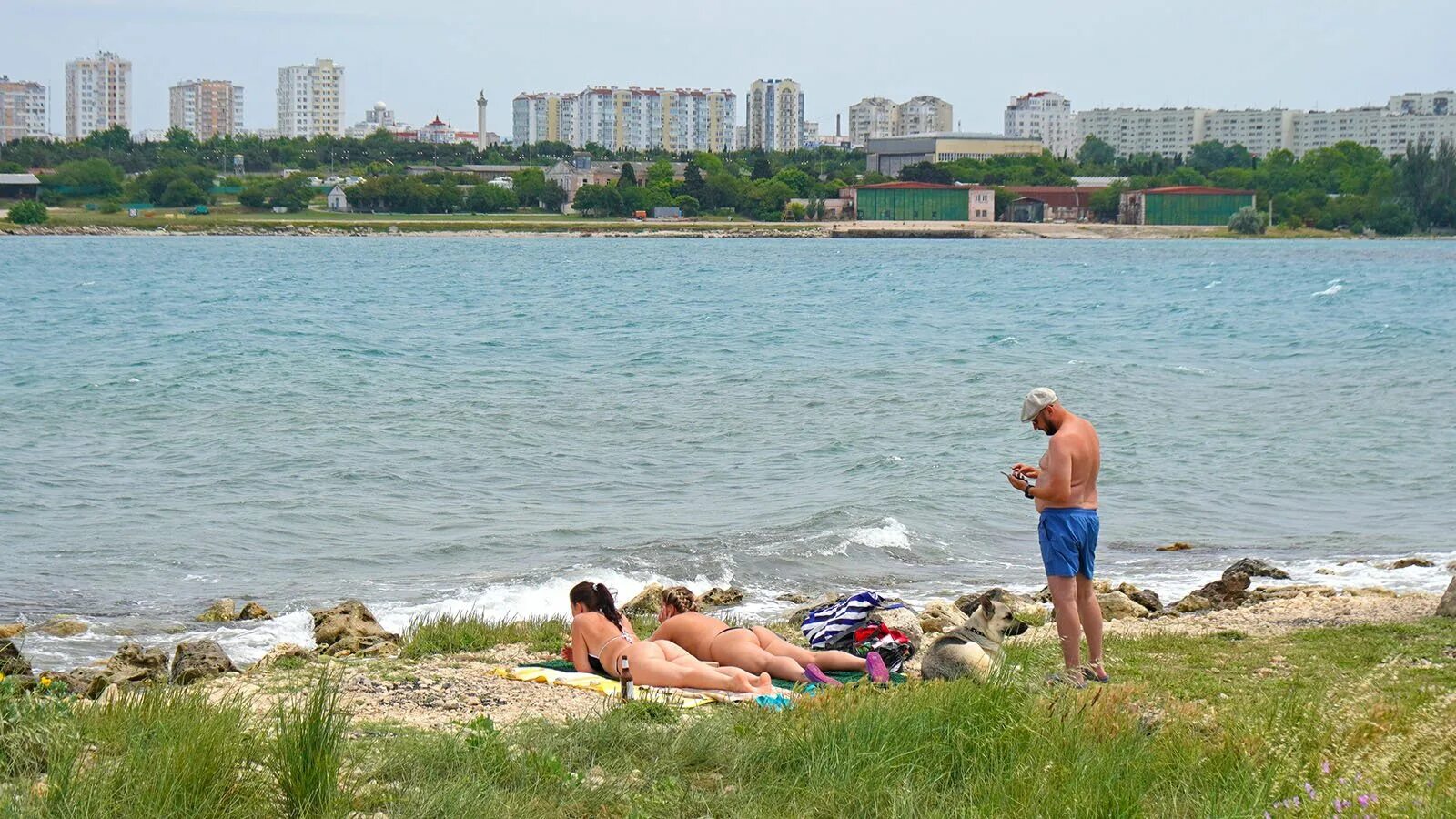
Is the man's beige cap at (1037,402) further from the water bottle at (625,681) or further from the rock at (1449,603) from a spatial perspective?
the rock at (1449,603)

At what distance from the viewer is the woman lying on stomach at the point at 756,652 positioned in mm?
7492

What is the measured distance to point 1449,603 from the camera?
982cm

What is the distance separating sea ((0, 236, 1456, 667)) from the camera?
522 inches

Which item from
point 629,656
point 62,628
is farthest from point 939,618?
point 62,628

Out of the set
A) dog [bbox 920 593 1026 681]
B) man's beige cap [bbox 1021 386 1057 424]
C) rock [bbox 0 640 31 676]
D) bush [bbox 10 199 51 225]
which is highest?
bush [bbox 10 199 51 225]

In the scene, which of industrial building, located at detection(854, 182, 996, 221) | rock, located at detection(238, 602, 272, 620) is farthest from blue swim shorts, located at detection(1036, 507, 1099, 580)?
industrial building, located at detection(854, 182, 996, 221)

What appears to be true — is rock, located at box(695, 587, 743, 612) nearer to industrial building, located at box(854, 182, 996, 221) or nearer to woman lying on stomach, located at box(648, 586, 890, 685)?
woman lying on stomach, located at box(648, 586, 890, 685)

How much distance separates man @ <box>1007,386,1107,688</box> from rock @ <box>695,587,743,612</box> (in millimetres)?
4680

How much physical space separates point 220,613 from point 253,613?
0.25 metres

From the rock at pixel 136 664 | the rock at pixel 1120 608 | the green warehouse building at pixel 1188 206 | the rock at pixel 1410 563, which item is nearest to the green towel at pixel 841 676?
the rock at pixel 136 664

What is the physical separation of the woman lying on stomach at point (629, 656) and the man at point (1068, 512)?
155cm

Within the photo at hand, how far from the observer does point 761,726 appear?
6.01 meters

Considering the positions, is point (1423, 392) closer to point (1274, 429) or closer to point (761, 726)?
point (1274, 429)

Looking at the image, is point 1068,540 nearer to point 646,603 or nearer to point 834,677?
point 834,677
